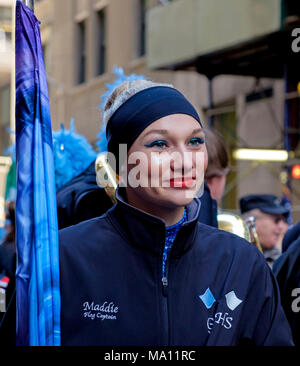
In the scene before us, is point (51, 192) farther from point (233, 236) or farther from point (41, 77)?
point (233, 236)

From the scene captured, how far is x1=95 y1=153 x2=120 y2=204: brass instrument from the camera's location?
2.86m

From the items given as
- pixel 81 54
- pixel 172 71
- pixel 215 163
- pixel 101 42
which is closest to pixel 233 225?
pixel 215 163

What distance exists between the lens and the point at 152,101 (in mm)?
1897

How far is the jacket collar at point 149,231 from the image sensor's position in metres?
1.84

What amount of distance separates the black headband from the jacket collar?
183 mm

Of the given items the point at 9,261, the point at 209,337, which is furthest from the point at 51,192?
the point at 9,261

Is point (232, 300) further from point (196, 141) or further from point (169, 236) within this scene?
point (196, 141)

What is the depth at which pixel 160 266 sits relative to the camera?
183 cm

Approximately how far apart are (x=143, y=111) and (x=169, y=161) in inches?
Answer: 6.5

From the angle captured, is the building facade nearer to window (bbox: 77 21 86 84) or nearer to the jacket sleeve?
window (bbox: 77 21 86 84)

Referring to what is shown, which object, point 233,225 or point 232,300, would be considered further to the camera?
point 233,225

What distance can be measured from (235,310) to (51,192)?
56cm

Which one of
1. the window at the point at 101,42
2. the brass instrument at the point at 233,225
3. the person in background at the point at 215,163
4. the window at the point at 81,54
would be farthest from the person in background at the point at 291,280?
the window at the point at 81,54

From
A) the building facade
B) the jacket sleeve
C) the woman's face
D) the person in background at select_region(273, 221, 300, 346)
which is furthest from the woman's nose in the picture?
the building facade
